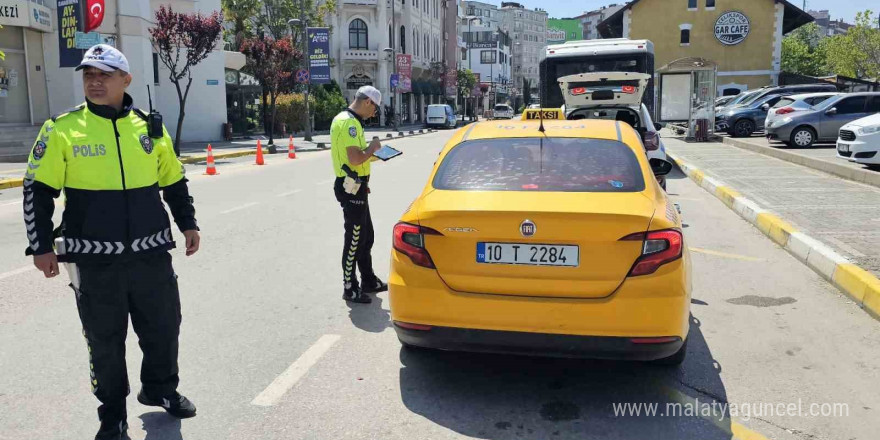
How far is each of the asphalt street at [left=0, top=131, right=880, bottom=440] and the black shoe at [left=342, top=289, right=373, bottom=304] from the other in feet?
0.38

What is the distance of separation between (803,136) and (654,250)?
62.5 feet

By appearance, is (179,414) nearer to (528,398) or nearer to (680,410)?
(528,398)

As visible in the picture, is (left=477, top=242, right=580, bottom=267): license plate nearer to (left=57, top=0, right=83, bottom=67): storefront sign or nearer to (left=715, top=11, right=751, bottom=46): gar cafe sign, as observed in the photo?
(left=57, top=0, right=83, bottom=67): storefront sign

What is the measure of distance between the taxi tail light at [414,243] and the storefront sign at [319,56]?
3016cm

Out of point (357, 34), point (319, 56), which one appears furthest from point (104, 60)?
point (357, 34)

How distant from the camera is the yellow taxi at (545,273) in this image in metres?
3.74

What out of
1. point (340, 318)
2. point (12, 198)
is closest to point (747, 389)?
point (340, 318)

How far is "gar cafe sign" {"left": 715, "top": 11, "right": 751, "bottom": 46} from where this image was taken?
51719mm

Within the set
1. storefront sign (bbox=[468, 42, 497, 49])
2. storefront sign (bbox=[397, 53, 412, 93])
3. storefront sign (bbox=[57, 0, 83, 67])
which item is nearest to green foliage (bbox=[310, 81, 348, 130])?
storefront sign (bbox=[397, 53, 412, 93])

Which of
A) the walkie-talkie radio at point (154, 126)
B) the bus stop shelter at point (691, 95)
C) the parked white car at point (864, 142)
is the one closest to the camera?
the walkie-talkie radio at point (154, 126)

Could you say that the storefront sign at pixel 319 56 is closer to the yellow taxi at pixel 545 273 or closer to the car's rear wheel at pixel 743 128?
the car's rear wheel at pixel 743 128

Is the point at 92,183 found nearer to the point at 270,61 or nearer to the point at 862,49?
the point at 270,61

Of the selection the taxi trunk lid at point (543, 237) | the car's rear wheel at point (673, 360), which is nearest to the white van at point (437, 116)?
the car's rear wheel at point (673, 360)

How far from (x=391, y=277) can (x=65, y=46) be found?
23.8 m
